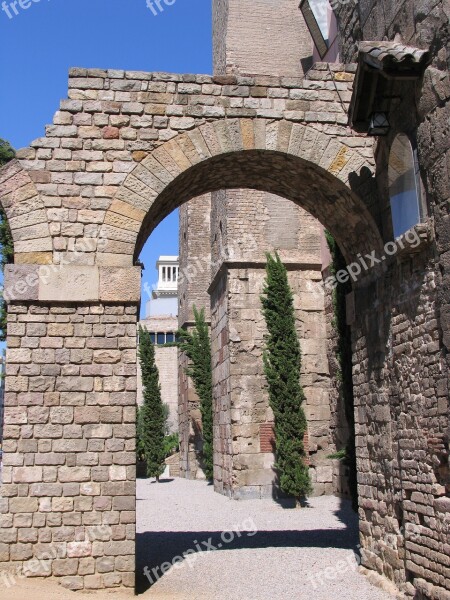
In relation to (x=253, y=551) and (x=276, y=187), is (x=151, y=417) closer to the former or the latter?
(x=253, y=551)

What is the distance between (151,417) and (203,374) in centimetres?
341

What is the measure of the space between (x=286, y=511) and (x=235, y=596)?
5.76m

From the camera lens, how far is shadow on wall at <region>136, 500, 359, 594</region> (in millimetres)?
Answer: 7816

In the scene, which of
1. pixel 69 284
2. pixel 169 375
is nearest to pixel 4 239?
pixel 69 284

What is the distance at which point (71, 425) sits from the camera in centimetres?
629

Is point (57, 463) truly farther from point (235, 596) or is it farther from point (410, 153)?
point (410, 153)

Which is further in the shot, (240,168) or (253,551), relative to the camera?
(253,551)

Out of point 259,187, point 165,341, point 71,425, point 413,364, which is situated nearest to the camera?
point 413,364

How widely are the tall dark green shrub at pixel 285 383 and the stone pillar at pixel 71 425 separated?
6.55 metres

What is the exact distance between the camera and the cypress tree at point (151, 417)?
21375 mm

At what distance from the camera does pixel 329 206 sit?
25.7ft

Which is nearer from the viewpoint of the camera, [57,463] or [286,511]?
[57,463]

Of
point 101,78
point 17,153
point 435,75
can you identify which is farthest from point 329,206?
point 17,153

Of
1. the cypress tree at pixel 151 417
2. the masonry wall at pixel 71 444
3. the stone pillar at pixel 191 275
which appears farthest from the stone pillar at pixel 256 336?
the masonry wall at pixel 71 444
